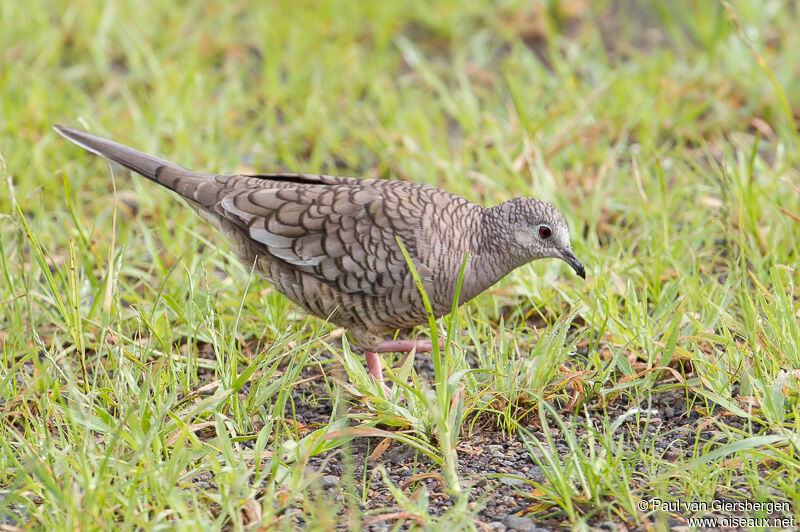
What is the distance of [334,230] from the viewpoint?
3783mm

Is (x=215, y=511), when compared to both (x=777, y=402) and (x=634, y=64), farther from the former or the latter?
(x=634, y=64)

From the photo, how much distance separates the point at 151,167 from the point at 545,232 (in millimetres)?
1690

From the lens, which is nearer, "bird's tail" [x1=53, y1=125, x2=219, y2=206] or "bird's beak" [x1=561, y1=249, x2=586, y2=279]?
"bird's beak" [x1=561, y1=249, x2=586, y2=279]

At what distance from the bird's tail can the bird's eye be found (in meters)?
1.38

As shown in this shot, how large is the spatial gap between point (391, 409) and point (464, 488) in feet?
1.34

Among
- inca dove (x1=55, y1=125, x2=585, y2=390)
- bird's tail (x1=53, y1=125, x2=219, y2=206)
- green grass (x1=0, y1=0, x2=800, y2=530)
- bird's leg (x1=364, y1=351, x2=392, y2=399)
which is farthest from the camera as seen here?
bird's tail (x1=53, y1=125, x2=219, y2=206)

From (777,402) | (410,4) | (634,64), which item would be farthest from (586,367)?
(410,4)

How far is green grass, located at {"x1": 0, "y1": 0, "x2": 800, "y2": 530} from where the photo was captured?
298 centimetres

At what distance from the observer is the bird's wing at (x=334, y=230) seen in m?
3.69

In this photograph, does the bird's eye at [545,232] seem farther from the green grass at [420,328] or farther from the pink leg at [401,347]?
the pink leg at [401,347]

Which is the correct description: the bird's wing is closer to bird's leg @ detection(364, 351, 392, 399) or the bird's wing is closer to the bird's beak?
bird's leg @ detection(364, 351, 392, 399)

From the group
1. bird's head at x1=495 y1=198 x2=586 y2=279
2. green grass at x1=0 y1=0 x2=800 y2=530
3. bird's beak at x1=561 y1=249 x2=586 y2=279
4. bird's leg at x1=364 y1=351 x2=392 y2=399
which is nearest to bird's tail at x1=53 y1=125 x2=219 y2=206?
green grass at x1=0 y1=0 x2=800 y2=530

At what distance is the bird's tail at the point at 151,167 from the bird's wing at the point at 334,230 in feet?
0.49

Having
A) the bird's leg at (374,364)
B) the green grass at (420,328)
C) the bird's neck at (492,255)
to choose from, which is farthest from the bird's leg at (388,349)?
the bird's neck at (492,255)
